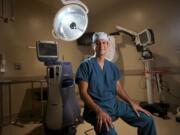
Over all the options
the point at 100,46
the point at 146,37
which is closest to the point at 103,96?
the point at 100,46

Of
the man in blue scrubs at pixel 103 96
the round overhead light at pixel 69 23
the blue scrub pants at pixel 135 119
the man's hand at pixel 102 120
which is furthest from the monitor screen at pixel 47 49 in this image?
the man's hand at pixel 102 120

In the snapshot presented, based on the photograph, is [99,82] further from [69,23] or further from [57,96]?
[57,96]

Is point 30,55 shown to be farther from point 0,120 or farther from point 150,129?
point 150,129

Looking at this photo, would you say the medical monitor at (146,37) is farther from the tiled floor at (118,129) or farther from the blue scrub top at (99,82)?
the blue scrub top at (99,82)

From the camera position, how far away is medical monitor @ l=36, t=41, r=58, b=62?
2748 millimetres

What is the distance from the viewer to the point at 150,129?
64.2 inches

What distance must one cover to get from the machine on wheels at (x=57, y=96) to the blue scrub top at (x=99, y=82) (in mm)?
1026

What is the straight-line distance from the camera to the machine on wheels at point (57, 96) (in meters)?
2.69

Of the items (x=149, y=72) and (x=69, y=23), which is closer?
(x=69, y=23)

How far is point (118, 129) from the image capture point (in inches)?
122

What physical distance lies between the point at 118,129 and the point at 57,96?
43.0 inches

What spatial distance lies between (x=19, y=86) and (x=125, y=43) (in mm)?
2501

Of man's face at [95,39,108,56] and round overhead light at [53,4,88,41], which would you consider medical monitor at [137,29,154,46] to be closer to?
round overhead light at [53,4,88,41]

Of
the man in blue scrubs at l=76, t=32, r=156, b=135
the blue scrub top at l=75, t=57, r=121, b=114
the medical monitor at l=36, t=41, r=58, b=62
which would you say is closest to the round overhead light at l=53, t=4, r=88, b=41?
the medical monitor at l=36, t=41, r=58, b=62
